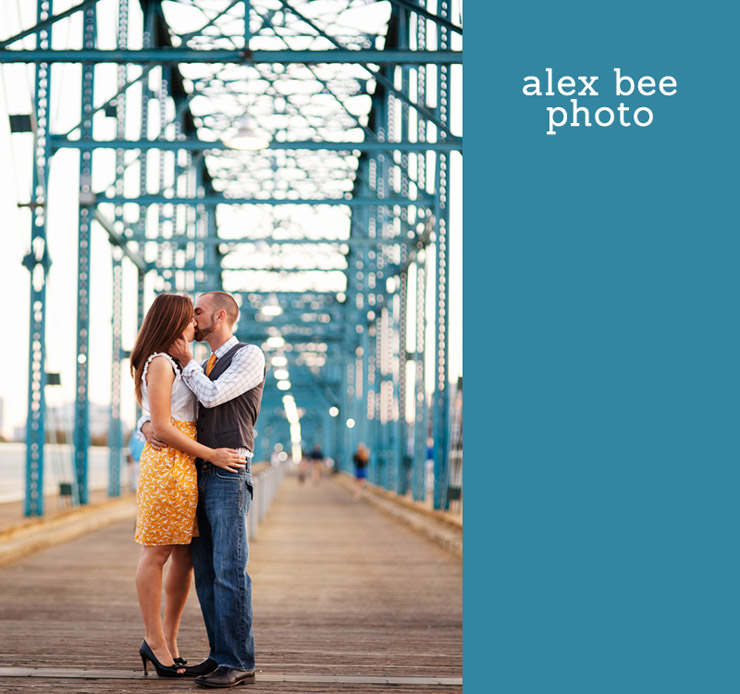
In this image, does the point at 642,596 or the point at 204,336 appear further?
the point at 204,336

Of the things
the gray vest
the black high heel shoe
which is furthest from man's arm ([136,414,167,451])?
the black high heel shoe

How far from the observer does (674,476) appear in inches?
106

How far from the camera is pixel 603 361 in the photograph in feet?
8.95

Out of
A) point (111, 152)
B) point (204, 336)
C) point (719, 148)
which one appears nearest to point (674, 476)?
point (719, 148)

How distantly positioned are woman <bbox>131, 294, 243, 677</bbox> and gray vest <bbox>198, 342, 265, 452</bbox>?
6 centimetres

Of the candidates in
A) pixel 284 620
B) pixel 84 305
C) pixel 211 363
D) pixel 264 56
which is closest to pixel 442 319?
pixel 84 305

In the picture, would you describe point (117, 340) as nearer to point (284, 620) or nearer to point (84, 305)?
point (84, 305)

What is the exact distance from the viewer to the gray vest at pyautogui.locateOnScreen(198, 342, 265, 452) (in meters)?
4.28

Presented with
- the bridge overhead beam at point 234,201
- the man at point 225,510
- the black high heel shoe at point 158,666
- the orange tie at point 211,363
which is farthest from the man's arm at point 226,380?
the bridge overhead beam at point 234,201

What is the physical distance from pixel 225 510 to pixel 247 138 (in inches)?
334

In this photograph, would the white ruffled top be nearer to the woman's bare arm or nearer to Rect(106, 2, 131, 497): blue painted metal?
the woman's bare arm

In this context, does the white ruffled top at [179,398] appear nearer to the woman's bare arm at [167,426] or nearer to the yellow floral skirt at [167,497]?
the woman's bare arm at [167,426]

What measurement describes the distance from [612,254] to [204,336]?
2217mm

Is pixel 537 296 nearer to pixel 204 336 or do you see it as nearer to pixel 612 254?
pixel 612 254
